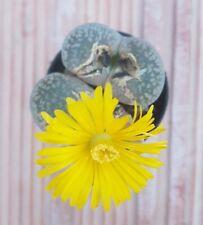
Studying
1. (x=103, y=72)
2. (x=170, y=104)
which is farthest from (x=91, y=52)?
(x=170, y=104)

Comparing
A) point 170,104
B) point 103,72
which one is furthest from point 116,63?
point 170,104

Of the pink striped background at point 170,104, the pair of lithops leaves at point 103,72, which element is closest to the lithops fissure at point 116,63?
the pair of lithops leaves at point 103,72

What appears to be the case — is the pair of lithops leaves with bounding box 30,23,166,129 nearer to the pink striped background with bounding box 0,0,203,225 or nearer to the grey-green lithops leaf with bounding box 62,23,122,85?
the grey-green lithops leaf with bounding box 62,23,122,85

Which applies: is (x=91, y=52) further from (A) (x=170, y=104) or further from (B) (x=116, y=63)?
(A) (x=170, y=104)

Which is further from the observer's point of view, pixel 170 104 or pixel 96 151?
pixel 170 104

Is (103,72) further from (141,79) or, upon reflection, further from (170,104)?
(170,104)

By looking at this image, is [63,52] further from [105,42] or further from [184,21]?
[184,21]
